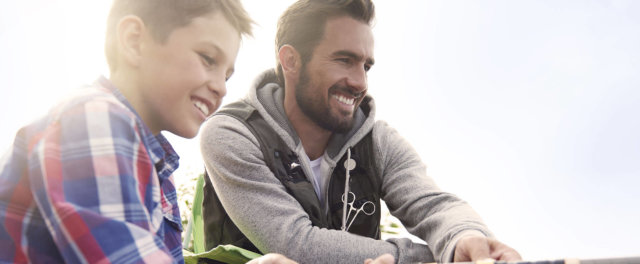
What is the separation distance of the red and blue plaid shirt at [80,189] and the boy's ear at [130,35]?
0.25 m

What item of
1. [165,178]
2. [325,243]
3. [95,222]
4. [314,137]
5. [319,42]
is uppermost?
[319,42]

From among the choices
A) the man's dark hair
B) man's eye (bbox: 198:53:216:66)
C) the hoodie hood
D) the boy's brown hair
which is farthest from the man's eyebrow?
man's eye (bbox: 198:53:216:66)

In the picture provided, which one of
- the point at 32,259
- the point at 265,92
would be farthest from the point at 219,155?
the point at 32,259

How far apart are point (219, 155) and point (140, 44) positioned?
2.68 feet

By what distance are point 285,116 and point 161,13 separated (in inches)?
41.7

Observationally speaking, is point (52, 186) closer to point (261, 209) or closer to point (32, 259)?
point (32, 259)

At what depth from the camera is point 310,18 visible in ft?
8.25

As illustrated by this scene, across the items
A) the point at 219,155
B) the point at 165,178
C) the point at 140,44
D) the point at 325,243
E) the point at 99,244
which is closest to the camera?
the point at 99,244

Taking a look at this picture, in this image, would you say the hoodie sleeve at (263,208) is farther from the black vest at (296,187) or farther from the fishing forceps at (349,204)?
the fishing forceps at (349,204)

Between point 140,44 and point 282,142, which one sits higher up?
point 140,44

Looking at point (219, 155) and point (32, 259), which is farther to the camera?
point (219, 155)

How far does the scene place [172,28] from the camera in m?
1.28

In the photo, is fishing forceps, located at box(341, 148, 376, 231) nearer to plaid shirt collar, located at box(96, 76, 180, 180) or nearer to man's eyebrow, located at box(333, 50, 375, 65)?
man's eyebrow, located at box(333, 50, 375, 65)

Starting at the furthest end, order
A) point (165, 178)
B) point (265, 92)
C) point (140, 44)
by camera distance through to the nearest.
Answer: point (265, 92), point (165, 178), point (140, 44)
